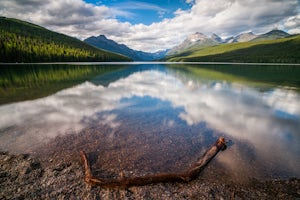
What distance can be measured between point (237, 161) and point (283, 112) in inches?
629

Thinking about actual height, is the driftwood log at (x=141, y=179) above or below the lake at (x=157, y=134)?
above

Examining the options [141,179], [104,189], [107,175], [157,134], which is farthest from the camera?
[157,134]

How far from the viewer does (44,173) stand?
8469 millimetres

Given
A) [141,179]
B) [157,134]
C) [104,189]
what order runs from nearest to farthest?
[104,189], [141,179], [157,134]

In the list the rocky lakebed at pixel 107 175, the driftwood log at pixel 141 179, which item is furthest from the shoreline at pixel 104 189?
the driftwood log at pixel 141 179

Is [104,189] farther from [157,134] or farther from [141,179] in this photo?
[157,134]

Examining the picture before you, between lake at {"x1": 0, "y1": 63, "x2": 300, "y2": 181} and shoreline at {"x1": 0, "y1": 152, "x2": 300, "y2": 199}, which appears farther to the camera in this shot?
lake at {"x1": 0, "y1": 63, "x2": 300, "y2": 181}

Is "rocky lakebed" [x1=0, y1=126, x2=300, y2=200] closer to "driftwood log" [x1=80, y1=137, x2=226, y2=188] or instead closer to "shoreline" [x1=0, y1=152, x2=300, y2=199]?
"shoreline" [x1=0, y1=152, x2=300, y2=199]

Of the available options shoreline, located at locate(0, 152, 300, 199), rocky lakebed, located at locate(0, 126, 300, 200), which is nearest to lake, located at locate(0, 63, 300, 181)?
rocky lakebed, located at locate(0, 126, 300, 200)

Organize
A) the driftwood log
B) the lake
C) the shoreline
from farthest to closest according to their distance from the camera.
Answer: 1. the lake
2. the driftwood log
3. the shoreline

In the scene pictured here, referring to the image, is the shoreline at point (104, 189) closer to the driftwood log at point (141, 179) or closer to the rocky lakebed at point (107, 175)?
the rocky lakebed at point (107, 175)

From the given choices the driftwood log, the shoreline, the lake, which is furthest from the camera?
the lake

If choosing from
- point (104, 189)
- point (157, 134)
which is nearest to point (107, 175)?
point (104, 189)

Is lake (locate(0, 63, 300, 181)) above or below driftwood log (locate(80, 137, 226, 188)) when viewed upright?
below
